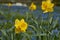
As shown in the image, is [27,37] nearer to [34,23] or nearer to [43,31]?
[43,31]

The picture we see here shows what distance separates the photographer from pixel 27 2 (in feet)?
25.3

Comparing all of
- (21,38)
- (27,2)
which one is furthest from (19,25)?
(27,2)

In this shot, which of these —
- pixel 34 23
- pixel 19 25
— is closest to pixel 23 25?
pixel 19 25

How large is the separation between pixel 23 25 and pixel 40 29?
0.59m

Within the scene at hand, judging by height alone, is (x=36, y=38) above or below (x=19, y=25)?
below

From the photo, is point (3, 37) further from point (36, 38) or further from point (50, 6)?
point (50, 6)

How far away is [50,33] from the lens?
217 cm

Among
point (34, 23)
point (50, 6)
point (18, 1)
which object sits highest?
point (50, 6)

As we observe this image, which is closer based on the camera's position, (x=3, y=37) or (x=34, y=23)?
(x=3, y=37)

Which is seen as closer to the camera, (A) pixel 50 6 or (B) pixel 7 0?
(A) pixel 50 6

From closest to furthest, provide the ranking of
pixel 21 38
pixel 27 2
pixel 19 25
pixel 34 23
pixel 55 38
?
pixel 19 25 → pixel 21 38 → pixel 55 38 → pixel 34 23 → pixel 27 2

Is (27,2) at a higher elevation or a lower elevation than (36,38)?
lower

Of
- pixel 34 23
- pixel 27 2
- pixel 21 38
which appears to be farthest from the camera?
pixel 27 2

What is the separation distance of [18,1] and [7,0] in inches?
13.9
